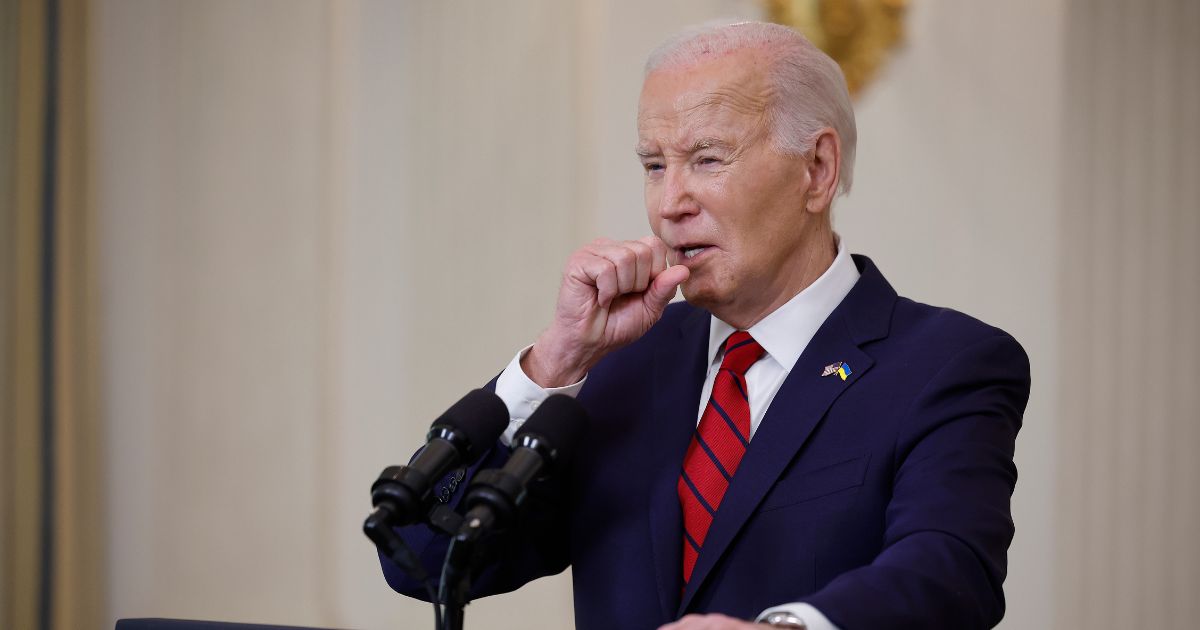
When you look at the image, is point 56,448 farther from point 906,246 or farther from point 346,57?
point 906,246

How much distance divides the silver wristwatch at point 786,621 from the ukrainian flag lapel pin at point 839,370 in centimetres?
60

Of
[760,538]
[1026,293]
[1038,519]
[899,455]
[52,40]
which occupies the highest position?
[52,40]

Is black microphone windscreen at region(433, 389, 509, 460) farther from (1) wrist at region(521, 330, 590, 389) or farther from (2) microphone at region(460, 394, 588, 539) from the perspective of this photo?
(1) wrist at region(521, 330, 590, 389)

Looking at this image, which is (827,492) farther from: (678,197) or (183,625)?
(183,625)

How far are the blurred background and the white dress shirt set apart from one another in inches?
62.2

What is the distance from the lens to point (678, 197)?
200 cm

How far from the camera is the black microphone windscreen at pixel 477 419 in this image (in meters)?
1.50

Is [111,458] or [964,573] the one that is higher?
[964,573]

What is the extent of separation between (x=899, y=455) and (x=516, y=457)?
646 mm

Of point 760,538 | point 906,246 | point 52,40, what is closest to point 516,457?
point 760,538

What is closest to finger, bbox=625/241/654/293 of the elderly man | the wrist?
the elderly man

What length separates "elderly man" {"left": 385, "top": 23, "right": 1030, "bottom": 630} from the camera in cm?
178

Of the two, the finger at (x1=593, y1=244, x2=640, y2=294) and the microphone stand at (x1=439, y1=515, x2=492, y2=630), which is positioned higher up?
the finger at (x1=593, y1=244, x2=640, y2=294)

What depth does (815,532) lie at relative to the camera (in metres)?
1.78
